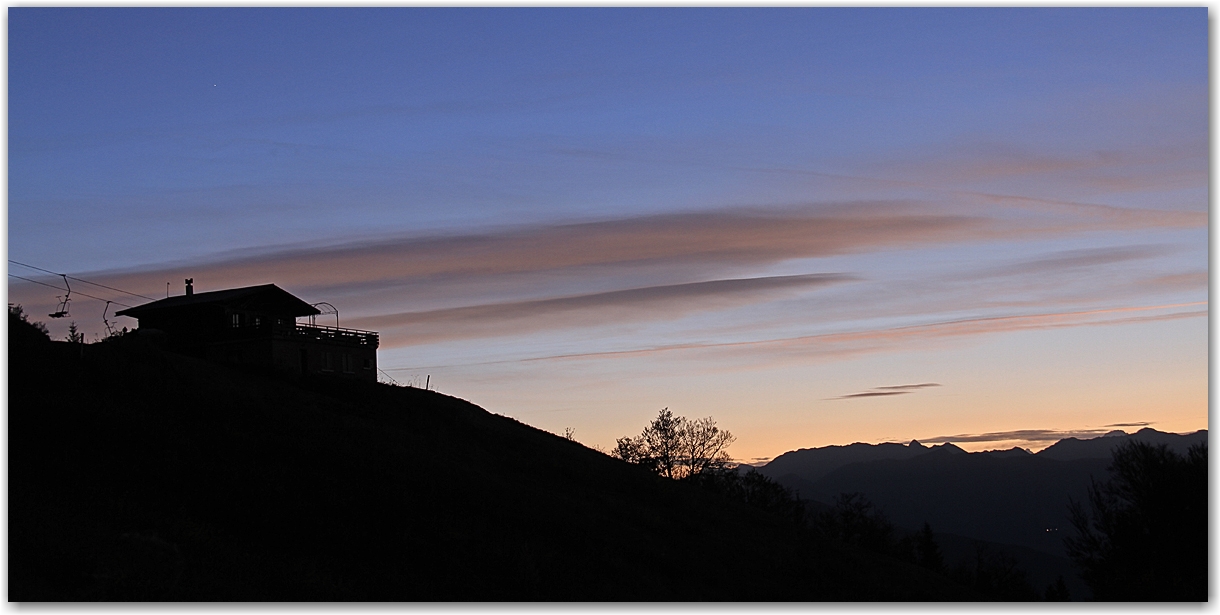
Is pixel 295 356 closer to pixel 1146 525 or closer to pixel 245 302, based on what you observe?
pixel 245 302

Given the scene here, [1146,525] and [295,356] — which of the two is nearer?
[1146,525]

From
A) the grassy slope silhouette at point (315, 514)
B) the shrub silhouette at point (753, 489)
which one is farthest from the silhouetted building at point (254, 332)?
the shrub silhouette at point (753, 489)

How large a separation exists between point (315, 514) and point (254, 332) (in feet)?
119

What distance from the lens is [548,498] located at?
4472 centimetres

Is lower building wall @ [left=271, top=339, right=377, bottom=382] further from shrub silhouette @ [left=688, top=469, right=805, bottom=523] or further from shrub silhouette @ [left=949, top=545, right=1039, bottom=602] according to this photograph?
shrub silhouette @ [left=949, top=545, right=1039, bottom=602]

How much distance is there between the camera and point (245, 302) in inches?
2721

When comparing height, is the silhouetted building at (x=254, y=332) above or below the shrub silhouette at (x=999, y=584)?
above

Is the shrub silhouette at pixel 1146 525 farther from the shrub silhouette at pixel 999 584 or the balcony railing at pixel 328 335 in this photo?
the balcony railing at pixel 328 335

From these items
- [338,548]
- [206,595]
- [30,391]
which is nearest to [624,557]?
[338,548]

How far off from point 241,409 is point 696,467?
42.9 meters

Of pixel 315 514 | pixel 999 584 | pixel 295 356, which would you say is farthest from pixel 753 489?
pixel 315 514

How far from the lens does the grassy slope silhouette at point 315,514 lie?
2838 centimetres

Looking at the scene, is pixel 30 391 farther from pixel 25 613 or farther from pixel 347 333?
pixel 347 333

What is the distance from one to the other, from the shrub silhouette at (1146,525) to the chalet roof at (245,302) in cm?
5158
